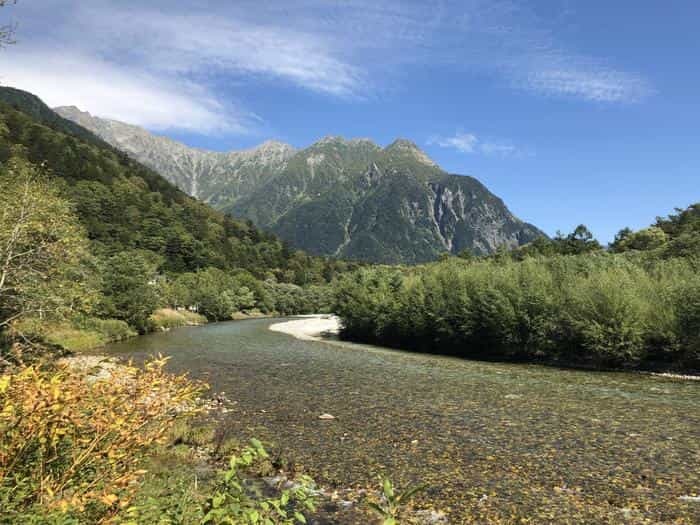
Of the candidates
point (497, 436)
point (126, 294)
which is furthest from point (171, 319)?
point (497, 436)

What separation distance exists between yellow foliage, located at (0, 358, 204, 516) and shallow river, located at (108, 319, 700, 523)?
7826 millimetres

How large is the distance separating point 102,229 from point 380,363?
138 metres

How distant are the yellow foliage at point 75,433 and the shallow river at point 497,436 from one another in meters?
7.83

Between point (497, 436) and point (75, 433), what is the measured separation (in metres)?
14.6

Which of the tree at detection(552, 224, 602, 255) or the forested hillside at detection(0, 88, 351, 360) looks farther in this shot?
the tree at detection(552, 224, 602, 255)

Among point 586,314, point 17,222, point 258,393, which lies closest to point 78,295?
point 17,222

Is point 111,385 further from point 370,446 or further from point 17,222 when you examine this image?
point 17,222

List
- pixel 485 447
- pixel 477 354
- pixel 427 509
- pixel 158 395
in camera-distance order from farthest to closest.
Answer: pixel 477 354
pixel 485 447
pixel 427 509
pixel 158 395

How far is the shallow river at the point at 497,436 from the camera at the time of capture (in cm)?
1126

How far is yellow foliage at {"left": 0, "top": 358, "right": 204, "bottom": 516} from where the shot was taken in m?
4.62

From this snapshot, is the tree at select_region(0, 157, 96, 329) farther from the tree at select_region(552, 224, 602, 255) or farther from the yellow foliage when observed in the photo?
the tree at select_region(552, 224, 602, 255)

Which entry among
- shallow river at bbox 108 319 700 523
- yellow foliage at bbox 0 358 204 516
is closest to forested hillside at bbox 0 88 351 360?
shallow river at bbox 108 319 700 523

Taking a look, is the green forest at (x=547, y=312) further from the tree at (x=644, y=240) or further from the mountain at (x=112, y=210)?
the mountain at (x=112, y=210)

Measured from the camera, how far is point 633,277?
129 ft
